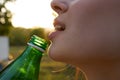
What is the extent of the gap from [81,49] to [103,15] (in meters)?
0.08

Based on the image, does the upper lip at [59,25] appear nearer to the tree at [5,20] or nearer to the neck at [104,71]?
the neck at [104,71]

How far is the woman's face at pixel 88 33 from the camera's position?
65 cm

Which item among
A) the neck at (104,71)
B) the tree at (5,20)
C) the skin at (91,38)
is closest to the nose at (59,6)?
the skin at (91,38)

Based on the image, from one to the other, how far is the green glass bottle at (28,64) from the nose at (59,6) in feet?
0.30

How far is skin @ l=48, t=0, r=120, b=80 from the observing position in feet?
2.14

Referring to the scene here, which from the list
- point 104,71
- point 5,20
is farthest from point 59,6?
point 5,20

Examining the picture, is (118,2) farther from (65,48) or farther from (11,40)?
(11,40)

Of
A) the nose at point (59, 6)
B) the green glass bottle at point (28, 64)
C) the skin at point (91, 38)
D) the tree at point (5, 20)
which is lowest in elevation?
the tree at point (5, 20)

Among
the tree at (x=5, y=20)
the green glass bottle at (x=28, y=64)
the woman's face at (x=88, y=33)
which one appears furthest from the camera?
the tree at (x=5, y=20)

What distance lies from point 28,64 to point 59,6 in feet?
0.64

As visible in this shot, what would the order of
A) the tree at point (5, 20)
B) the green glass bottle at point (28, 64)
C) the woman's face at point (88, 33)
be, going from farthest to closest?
1. the tree at point (5, 20)
2. the green glass bottle at point (28, 64)
3. the woman's face at point (88, 33)

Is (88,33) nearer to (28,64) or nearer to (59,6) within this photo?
(59,6)

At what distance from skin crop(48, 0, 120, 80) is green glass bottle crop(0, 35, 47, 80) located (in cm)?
8

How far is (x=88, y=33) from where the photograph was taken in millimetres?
661
